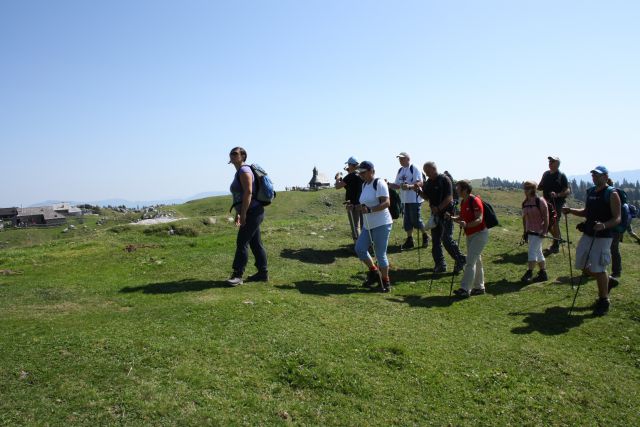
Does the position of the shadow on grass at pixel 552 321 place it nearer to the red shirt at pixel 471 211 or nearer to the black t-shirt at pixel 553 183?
the red shirt at pixel 471 211

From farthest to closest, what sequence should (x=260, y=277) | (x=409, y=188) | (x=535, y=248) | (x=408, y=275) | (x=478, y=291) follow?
(x=409, y=188)
(x=408, y=275)
(x=535, y=248)
(x=260, y=277)
(x=478, y=291)

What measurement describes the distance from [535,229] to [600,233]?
2820mm

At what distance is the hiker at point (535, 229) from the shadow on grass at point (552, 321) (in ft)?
7.74

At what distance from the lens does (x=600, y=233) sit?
9477mm

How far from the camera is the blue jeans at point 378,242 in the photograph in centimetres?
1081

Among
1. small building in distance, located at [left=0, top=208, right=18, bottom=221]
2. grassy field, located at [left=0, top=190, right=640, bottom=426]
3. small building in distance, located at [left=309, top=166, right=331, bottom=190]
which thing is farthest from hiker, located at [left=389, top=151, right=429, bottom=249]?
small building in distance, located at [left=0, top=208, right=18, bottom=221]

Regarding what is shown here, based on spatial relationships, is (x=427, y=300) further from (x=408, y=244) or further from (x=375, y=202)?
(x=408, y=244)

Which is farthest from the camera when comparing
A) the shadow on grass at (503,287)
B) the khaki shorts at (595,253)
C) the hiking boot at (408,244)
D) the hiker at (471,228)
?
the hiking boot at (408,244)

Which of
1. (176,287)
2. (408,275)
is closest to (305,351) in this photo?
(176,287)

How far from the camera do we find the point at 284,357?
7.08 m

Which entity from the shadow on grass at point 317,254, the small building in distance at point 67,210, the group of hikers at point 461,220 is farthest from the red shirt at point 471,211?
the small building in distance at point 67,210

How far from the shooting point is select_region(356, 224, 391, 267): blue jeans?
10812 millimetres

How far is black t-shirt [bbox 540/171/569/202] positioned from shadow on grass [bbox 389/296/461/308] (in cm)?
652

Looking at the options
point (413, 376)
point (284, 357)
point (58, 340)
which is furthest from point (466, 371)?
point (58, 340)
